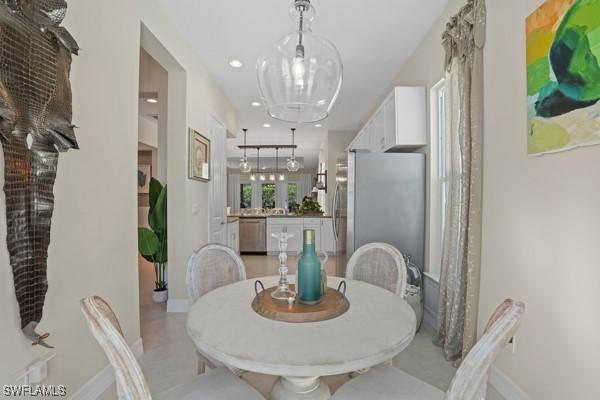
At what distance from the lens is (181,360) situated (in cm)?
232

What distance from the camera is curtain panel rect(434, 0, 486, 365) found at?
2.12 meters

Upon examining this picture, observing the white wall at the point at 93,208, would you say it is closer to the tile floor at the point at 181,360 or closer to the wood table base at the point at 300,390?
the tile floor at the point at 181,360

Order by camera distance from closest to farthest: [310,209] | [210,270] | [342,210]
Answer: [210,270], [342,210], [310,209]

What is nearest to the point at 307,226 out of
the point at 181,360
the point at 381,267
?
the point at 181,360

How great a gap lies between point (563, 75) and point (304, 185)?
40.7ft

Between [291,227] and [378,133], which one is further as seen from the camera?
[291,227]

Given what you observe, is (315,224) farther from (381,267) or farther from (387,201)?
(381,267)

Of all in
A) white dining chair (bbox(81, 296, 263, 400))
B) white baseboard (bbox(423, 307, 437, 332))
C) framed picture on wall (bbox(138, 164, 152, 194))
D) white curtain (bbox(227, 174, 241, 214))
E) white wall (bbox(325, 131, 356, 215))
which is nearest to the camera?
white dining chair (bbox(81, 296, 263, 400))

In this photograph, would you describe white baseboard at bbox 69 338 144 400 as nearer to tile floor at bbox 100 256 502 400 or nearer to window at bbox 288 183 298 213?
tile floor at bbox 100 256 502 400

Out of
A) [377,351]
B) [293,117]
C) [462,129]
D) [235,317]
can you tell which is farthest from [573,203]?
[235,317]

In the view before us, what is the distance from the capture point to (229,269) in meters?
2.08

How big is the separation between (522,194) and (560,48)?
741mm

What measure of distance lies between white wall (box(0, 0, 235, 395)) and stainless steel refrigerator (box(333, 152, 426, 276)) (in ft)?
6.37

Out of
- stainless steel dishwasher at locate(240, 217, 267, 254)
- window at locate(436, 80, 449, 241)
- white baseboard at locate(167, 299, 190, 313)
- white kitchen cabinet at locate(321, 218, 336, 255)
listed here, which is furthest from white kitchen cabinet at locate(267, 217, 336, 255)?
window at locate(436, 80, 449, 241)
